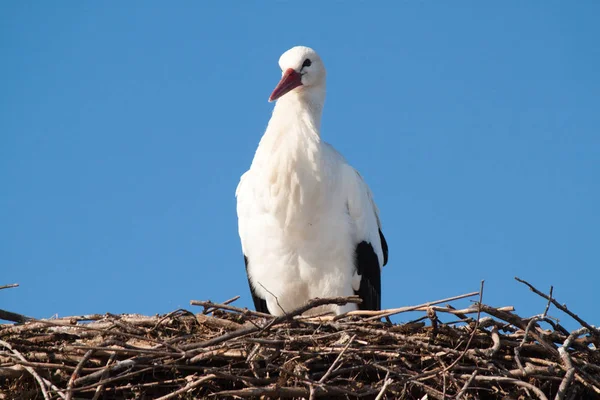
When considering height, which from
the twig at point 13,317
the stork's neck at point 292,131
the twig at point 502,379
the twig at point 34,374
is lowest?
the twig at point 34,374

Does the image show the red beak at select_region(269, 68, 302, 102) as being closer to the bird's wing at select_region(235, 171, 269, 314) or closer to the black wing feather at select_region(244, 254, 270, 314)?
the bird's wing at select_region(235, 171, 269, 314)

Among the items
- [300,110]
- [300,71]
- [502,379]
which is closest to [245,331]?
[502,379]

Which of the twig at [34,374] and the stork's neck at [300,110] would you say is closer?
the twig at [34,374]

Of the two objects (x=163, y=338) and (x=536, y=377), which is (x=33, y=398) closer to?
(x=163, y=338)

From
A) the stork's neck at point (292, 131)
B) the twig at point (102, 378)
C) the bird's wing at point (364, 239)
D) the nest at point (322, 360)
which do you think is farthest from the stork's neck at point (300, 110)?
the twig at point (102, 378)

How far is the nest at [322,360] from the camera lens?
4941 millimetres

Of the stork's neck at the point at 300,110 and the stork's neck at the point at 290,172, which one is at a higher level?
the stork's neck at the point at 300,110

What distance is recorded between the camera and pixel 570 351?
209 inches

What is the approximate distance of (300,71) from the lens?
7184mm

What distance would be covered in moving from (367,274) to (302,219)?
0.64m

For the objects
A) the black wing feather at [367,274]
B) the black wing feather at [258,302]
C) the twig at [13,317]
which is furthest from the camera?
the black wing feather at [258,302]

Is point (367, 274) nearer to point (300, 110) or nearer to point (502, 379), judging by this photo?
point (300, 110)

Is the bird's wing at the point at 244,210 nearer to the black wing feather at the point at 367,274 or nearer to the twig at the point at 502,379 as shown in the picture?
the black wing feather at the point at 367,274

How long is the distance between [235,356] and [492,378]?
4.08ft
